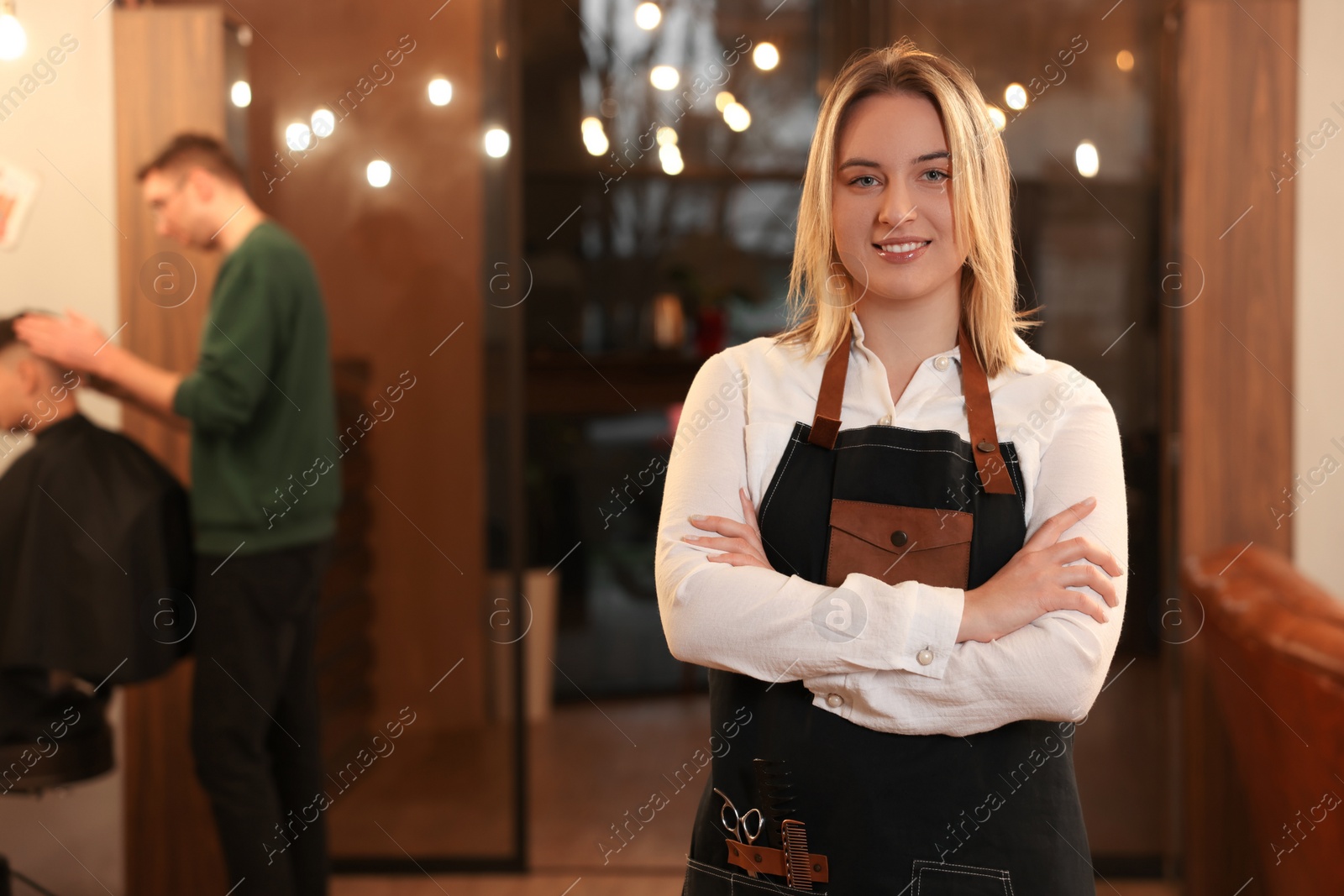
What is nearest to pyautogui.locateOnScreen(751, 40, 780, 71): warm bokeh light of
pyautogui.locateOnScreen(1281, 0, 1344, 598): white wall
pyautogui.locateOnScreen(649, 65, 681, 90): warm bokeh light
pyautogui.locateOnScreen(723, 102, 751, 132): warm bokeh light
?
pyautogui.locateOnScreen(723, 102, 751, 132): warm bokeh light

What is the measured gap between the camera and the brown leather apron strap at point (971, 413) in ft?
4.19

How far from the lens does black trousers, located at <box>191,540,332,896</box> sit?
229 centimetres

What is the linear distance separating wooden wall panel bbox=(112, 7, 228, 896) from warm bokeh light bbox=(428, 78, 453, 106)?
20.2 inches

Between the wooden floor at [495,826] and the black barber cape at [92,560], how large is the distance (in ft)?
2.36

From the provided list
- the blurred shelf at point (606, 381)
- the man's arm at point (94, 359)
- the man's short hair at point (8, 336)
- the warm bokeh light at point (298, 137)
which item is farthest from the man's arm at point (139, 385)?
the blurred shelf at point (606, 381)

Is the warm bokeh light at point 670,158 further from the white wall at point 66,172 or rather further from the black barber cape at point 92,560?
the black barber cape at point 92,560

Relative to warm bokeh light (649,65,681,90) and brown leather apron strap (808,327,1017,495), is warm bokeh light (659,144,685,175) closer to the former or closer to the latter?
warm bokeh light (649,65,681,90)

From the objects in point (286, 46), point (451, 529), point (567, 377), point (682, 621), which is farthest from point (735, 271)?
point (682, 621)

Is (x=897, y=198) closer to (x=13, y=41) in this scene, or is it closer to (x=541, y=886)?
(x=541, y=886)

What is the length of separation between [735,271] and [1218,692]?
1.69 meters

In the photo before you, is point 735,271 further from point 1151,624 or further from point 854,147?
point 854,147

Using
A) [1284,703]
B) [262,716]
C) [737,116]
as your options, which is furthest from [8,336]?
[1284,703]

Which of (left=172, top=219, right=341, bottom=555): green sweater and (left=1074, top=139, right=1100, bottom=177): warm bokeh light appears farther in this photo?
(left=1074, top=139, right=1100, bottom=177): warm bokeh light

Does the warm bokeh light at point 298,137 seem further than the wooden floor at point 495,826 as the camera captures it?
No
